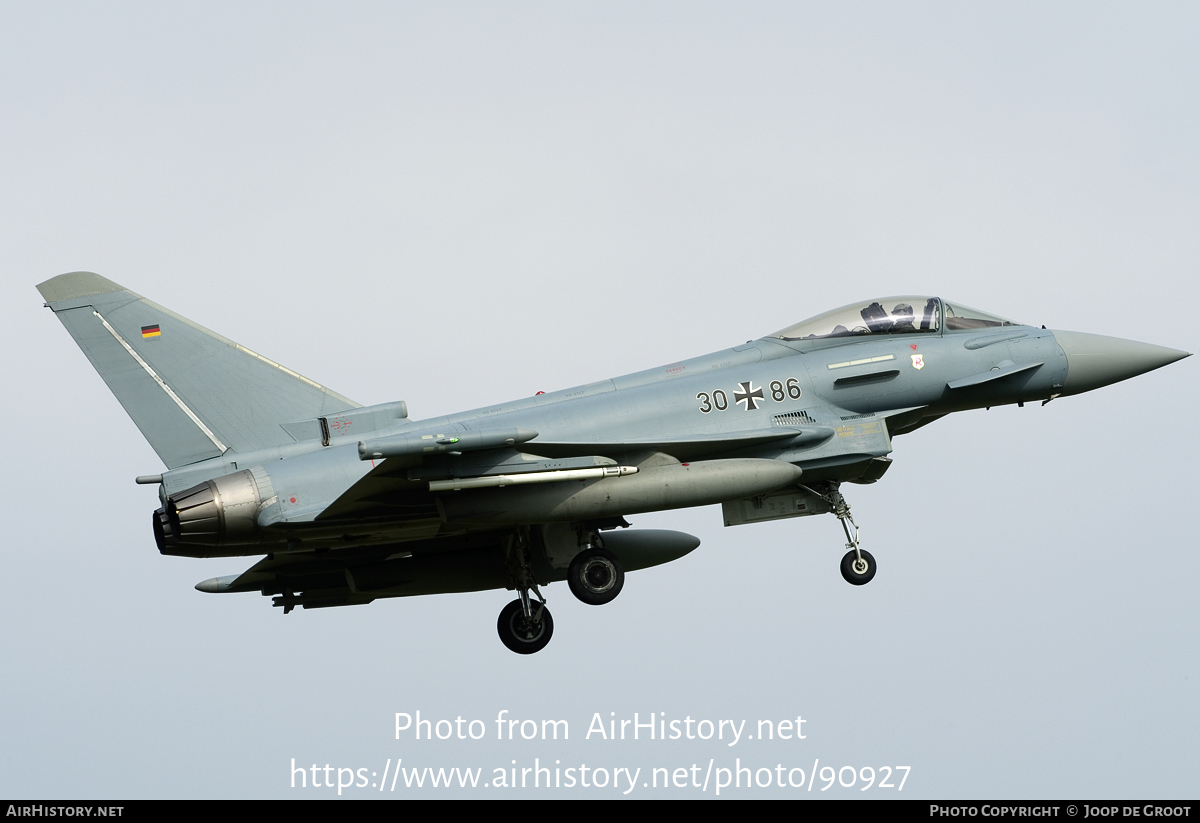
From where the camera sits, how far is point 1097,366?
18766 mm

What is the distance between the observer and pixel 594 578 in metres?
17.6

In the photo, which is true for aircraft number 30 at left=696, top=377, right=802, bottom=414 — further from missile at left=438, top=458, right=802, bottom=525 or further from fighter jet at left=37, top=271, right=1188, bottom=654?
missile at left=438, top=458, right=802, bottom=525

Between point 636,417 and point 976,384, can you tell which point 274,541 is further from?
point 976,384

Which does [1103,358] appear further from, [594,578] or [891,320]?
[594,578]

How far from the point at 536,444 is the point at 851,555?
171 inches

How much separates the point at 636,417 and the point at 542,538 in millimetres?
2345

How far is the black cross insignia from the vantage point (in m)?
17.9

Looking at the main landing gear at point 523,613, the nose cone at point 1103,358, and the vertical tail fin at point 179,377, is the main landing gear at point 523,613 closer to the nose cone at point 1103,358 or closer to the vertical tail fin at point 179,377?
the vertical tail fin at point 179,377

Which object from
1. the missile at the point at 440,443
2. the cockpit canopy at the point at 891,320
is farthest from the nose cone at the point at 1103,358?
the missile at the point at 440,443

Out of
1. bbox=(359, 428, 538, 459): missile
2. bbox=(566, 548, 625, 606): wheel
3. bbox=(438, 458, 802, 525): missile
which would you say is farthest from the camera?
bbox=(566, 548, 625, 606): wheel

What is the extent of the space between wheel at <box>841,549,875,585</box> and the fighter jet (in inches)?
1.0

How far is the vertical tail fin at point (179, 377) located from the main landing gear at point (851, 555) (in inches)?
233

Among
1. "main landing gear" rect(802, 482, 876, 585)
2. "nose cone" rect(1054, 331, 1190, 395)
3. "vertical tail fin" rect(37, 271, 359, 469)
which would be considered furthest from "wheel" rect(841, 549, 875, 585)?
"vertical tail fin" rect(37, 271, 359, 469)

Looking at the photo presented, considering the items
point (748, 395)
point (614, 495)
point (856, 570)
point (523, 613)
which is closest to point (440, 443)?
point (614, 495)
